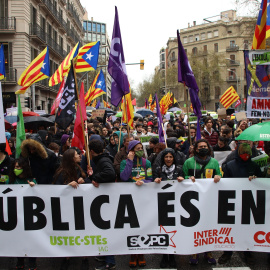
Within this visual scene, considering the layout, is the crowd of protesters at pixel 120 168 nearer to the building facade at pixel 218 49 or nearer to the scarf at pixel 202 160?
the scarf at pixel 202 160

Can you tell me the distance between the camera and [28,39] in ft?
94.2

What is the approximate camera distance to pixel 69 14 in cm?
4450

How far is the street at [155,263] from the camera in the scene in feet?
15.1

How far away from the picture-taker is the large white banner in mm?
4605

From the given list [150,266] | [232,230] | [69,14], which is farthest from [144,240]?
[69,14]

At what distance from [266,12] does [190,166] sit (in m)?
3.19

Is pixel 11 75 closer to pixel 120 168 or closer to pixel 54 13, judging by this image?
pixel 54 13

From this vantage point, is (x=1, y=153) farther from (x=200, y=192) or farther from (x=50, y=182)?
(x=200, y=192)

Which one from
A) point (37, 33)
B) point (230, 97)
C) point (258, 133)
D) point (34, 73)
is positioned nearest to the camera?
point (258, 133)

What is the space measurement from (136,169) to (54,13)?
3489 centimetres

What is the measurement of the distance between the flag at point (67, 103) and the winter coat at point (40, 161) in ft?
3.46

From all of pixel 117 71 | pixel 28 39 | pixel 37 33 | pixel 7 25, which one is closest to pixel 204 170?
pixel 117 71

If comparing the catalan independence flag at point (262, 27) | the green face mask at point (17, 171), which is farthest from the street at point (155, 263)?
the catalan independence flag at point (262, 27)

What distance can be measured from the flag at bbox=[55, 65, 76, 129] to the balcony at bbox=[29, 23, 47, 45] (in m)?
24.8
